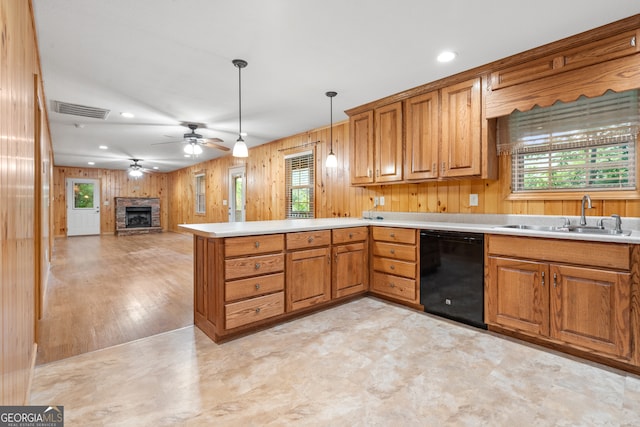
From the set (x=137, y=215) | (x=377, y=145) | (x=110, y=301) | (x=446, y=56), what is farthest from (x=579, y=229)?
(x=137, y=215)

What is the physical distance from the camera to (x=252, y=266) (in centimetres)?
258

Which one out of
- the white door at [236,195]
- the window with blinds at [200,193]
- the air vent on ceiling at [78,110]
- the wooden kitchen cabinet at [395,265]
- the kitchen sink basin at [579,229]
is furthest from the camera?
the window with blinds at [200,193]

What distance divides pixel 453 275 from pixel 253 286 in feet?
5.97

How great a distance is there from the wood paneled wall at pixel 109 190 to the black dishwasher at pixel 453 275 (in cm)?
1144

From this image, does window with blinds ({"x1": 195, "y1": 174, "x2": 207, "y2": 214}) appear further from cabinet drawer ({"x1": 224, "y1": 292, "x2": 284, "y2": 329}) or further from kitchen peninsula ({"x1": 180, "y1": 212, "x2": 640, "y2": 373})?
cabinet drawer ({"x1": 224, "y1": 292, "x2": 284, "y2": 329})

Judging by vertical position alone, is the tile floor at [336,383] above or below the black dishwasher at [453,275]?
below

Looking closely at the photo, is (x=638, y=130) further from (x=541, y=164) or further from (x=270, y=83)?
(x=270, y=83)

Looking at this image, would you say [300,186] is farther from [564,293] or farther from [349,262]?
[564,293]

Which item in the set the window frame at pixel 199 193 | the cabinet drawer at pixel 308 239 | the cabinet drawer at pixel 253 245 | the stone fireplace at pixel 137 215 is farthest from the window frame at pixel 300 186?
the stone fireplace at pixel 137 215

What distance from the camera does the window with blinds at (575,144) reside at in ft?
7.95

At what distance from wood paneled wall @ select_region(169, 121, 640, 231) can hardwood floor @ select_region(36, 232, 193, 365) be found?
210 centimetres

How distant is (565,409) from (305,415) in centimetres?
140

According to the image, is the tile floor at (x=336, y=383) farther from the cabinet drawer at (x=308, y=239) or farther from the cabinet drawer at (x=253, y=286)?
the cabinet drawer at (x=308, y=239)

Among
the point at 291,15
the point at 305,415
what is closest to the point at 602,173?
the point at 291,15
